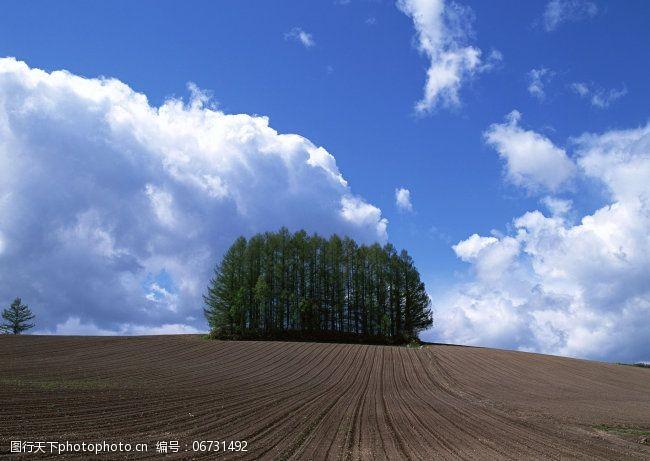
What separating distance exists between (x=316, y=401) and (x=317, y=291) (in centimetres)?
5683

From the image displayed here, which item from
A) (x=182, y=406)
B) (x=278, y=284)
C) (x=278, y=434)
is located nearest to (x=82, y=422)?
(x=182, y=406)

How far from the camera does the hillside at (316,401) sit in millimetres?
16297

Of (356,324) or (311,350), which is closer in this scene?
(311,350)

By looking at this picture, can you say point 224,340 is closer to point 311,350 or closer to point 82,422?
point 311,350

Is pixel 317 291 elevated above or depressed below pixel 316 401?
above

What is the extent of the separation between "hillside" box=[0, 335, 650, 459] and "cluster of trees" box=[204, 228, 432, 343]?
20.8 meters

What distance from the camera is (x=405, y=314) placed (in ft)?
271

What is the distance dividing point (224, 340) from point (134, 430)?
4674 cm

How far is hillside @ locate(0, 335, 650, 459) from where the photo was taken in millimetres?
Result: 16297

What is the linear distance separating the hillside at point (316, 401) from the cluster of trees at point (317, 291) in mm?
20784

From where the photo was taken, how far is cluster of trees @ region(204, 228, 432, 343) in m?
76.6

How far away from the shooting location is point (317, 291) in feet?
275

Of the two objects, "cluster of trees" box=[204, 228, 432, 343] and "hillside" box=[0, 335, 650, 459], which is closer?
"hillside" box=[0, 335, 650, 459]

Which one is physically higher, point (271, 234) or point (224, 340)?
point (271, 234)
